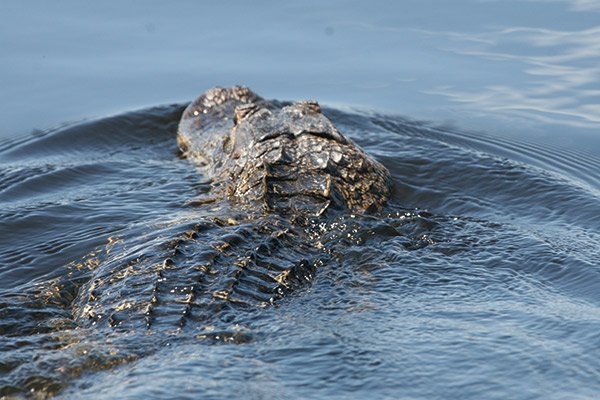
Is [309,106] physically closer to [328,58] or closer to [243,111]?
[243,111]

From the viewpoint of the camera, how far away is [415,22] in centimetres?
1041

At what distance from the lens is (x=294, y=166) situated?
6961 millimetres

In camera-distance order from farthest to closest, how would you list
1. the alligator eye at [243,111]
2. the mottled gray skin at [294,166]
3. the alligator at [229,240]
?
the alligator eye at [243,111]
the mottled gray skin at [294,166]
the alligator at [229,240]

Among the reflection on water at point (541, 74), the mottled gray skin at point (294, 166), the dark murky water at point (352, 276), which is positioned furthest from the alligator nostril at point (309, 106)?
the reflection on water at point (541, 74)

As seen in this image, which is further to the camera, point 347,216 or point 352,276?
point 347,216

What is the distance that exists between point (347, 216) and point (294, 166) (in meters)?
0.57

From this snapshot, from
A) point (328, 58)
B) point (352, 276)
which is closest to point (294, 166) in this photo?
point (352, 276)

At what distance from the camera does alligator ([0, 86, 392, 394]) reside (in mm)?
5074

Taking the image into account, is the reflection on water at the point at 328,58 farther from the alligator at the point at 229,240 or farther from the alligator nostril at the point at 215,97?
the alligator at the point at 229,240

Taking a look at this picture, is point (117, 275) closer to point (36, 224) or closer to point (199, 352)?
point (199, 352)

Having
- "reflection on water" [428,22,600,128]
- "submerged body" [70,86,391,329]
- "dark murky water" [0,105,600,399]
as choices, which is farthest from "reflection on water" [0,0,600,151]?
"submerged body" [70,86,391,329]

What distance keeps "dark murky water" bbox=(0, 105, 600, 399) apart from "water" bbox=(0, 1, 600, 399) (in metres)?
0.02

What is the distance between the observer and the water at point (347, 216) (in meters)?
4.60

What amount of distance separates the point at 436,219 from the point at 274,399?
2908mm
